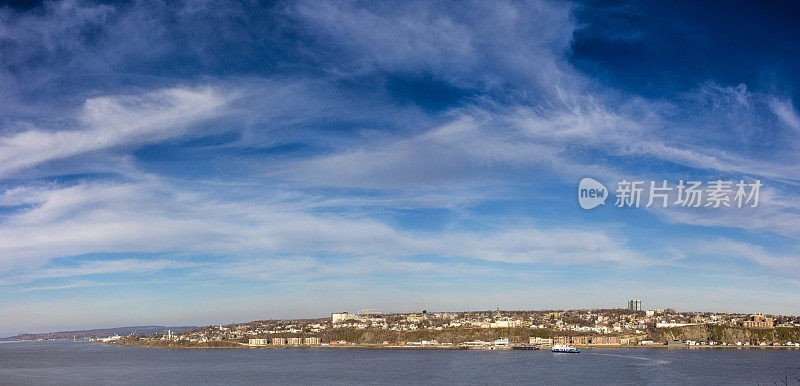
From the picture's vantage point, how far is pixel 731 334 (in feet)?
321

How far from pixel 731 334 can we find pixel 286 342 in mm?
80022

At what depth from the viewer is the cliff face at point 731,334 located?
95875 mm

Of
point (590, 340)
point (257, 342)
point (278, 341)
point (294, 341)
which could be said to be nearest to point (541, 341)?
point (590, 340)

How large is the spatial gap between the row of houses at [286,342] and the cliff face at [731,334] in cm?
6253

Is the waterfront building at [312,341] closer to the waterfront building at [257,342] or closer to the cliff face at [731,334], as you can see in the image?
the waterfront building at [257,342]

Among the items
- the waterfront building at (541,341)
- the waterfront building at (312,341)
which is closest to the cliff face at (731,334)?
the waterfront building at (541,341)

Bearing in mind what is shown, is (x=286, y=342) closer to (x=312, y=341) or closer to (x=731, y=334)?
(x=312, y=341)

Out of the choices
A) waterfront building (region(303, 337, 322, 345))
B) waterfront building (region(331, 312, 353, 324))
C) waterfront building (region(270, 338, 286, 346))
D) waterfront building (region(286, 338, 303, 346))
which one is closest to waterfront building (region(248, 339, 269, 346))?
waterfront building (region(270, 338, 286, 346))

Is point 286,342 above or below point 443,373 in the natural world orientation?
below

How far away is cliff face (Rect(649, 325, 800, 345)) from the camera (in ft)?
315

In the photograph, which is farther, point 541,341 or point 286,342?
point 286,342

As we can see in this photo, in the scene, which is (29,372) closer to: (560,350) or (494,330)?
(560,350)

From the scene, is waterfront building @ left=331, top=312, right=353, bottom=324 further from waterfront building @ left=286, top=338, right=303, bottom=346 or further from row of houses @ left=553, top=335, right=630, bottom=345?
row of houses @ left=553, top=335, right=630, bottom=345

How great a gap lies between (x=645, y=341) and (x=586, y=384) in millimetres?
65434
